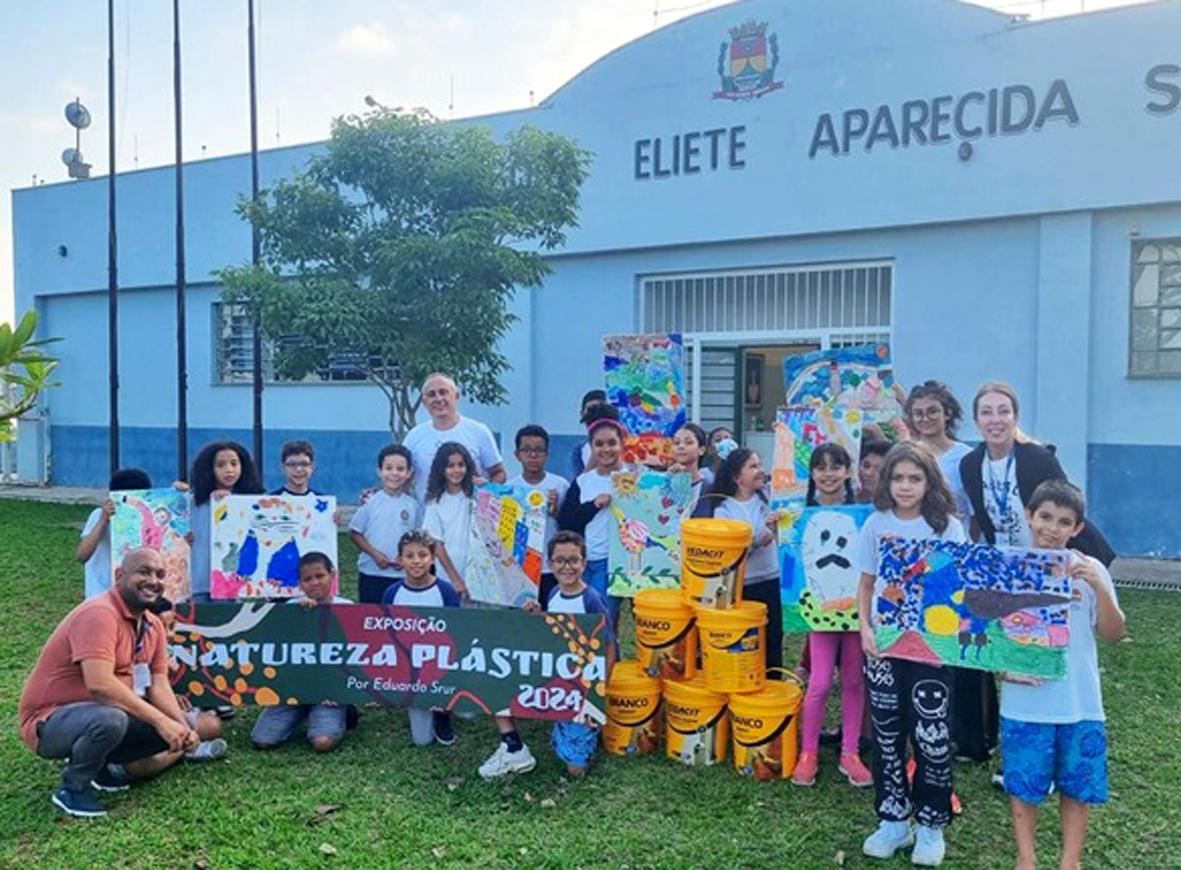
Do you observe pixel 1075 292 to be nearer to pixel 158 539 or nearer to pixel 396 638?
pixel 396 638

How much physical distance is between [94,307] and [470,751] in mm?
14758

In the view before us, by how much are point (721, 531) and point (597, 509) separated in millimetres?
875

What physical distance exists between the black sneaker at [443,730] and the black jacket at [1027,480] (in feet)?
8.36

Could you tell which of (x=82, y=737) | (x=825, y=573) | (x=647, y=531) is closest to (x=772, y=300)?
(x=647, y=531)

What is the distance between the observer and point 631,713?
4.42 m

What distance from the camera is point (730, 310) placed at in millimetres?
11070

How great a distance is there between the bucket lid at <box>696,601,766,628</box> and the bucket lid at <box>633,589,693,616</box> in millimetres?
105

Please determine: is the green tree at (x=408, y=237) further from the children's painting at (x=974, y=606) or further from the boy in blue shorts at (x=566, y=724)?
the children's painting at (x=974, y=606)

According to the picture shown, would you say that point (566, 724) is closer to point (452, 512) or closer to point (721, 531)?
point (721, 531)

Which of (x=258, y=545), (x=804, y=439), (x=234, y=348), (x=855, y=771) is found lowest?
(x=855, y=771)

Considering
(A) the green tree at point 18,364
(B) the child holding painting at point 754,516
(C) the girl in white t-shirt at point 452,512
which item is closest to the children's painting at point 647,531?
(B) the child holding painting at point 754,516

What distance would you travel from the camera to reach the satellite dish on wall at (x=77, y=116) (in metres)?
17.6

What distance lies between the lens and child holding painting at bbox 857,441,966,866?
345 cm

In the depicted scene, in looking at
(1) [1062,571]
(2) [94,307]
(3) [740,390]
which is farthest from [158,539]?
(2) [94,307]
